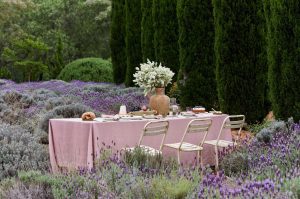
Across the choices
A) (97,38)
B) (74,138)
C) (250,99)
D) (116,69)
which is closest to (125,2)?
(116,69)

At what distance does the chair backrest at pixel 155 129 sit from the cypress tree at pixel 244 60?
433cm

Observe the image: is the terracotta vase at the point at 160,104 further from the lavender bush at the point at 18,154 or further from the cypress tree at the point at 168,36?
the cypress tree at the point at 168,36

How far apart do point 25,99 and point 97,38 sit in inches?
817

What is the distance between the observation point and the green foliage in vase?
31.2 meters

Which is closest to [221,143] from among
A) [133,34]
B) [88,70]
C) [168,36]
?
[168,36]

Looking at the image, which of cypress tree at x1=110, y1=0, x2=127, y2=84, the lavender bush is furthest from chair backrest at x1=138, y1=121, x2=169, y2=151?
cypress tree at x1=110, y1=0, x2=127, y2=84

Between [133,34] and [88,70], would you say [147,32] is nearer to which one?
[133,34]

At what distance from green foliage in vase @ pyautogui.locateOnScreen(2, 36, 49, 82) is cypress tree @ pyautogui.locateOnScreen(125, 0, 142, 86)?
12971 mm

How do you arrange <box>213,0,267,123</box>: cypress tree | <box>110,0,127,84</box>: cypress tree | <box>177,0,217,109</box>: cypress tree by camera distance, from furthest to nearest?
<box>110,0,127,84</box>: cypress tree < <box>177,0,217,109</box>: cypress tree < <box>213,0,267,123</box>: cypress tree

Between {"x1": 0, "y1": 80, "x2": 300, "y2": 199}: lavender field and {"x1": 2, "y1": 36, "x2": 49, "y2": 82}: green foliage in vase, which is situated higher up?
{"x1": 2, "y1": 36, "x2": 49, "y2": 82}: green foliage in vase

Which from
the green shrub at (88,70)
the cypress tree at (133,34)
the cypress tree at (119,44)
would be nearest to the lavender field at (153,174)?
the cypress tree at (133,34)

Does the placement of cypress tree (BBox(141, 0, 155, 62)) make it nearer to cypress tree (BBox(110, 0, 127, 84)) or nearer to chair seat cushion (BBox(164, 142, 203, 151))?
cypress tree (BBox(110, 0, 127, 84))

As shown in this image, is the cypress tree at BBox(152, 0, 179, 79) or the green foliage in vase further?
the green foliage in vase

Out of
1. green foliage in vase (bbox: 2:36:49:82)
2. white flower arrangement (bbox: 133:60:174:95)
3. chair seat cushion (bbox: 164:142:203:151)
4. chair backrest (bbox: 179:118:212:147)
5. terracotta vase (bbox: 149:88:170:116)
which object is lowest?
chair seat cushion (bbox: 164:142:203:151)
